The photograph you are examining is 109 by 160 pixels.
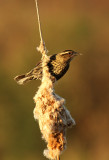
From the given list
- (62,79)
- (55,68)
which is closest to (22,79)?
(55,68)

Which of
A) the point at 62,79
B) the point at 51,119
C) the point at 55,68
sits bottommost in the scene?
the point at 51,119

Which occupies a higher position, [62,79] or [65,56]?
[62,79]

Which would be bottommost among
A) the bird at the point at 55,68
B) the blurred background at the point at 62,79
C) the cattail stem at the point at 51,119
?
the cattail stem at the point at 51,119

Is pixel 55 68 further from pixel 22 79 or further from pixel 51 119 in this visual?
pixel 51 119

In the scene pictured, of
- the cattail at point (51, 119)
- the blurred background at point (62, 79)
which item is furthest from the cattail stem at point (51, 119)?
the blurred background at point (62, 79)

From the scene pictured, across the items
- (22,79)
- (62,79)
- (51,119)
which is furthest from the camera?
(62,79)

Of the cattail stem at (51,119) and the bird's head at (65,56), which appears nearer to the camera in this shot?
the cattail stem at (51,119)

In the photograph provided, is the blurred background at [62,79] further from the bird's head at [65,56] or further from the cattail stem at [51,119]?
the cattail stem at [51,119]

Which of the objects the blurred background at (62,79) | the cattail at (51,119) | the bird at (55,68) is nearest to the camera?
the cattail at (51,119)

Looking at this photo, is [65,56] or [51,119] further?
[65,56]
